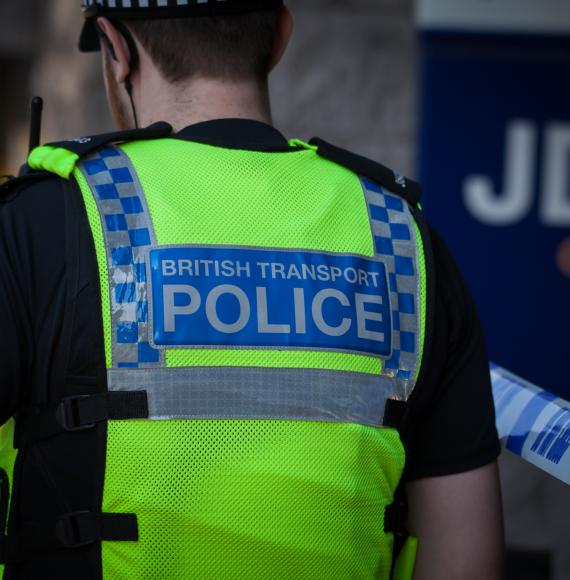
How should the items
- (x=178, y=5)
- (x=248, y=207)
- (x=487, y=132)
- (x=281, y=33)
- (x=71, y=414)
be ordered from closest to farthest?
1. (x=71, y=414)
2. (x=248, y=207)
3. (x=178, y=5)
4. (x=281, y=33)
5. (x=487, y=132)

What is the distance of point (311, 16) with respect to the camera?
446 cm

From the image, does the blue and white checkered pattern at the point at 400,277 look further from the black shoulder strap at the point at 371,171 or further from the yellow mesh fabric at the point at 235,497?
the yellow mesh fabric at the point at 235,497

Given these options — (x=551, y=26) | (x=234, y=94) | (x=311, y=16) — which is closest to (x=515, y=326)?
(x=551, y=26)

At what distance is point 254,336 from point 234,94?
17.8 inches

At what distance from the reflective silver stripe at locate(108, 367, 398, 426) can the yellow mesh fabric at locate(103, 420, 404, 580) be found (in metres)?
0.02

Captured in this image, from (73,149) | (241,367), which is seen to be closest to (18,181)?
(73,149)

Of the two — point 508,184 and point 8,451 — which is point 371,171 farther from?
point 508,184

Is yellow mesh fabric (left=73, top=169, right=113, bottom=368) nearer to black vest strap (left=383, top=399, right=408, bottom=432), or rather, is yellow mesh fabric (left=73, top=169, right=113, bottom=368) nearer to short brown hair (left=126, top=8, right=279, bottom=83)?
short brown hair (left=126, top=8, right=279, bottom=83)

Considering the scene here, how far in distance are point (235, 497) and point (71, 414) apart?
28 cm

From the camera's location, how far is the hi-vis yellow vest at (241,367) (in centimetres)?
167

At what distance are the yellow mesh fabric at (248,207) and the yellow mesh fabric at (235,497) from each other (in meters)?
0.11

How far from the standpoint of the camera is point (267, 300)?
1.74m

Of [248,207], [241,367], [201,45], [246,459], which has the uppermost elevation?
[201,45]

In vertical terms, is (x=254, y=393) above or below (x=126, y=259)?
below
